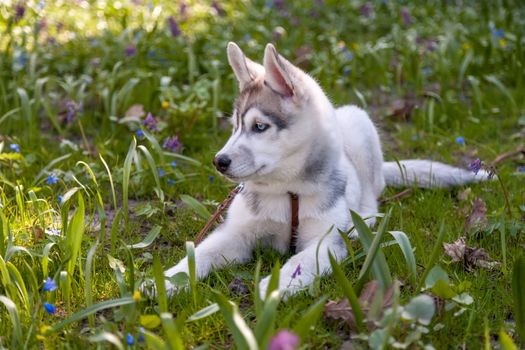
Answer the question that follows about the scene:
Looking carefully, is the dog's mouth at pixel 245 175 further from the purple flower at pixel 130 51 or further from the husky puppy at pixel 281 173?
the purple flower at pixel 130 51

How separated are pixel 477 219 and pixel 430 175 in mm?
727

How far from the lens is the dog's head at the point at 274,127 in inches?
132

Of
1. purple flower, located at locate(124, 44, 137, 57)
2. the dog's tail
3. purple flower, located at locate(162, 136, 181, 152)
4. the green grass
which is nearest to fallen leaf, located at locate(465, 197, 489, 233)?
the green grass

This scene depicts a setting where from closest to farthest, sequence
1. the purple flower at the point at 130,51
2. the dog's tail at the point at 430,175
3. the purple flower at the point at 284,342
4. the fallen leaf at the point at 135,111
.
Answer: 1. the purple flower at the point at 284,342
2. the dog's tail at the point at 430,175
3. the fallen leaf at the point at 135,111
4. the purple flower at the point at 130,51

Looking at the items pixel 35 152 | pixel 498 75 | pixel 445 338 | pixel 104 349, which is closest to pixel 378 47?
pixel 498 75

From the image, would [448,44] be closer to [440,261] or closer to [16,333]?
[440,261]

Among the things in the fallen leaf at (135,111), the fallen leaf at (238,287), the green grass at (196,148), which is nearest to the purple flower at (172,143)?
the green grass at (196,148)

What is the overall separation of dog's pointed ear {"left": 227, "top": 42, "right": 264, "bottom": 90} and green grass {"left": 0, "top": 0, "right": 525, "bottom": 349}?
2.06ft

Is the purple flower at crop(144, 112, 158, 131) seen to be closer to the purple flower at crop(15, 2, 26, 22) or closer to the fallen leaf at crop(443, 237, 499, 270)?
the purple flower at crop(15, 2, 26, 22)

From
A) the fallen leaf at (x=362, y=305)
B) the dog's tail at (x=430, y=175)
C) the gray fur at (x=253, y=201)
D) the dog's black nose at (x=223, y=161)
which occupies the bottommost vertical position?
the dog's tail at (x=430, y=175)

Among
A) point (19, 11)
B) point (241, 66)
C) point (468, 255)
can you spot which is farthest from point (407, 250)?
point (19, 11)

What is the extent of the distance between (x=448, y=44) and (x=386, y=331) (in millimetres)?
4560

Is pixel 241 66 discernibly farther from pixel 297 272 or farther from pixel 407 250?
pixel 407 250

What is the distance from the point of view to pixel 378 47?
6684mm
